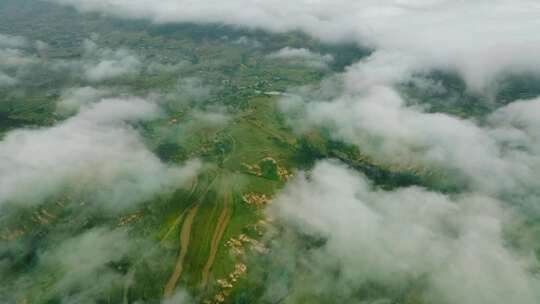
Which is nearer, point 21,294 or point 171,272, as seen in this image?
point 21,294

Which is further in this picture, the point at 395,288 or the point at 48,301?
the point at 395,288

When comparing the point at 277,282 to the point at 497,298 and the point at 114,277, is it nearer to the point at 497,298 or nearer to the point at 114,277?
the point at 114,277

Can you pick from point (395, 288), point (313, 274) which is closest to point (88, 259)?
point (313, 274)

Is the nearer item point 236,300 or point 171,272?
point 236,300

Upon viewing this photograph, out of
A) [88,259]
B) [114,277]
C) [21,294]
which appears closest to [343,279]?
[114,277]

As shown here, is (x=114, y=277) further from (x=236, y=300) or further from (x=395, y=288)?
(x=395, y=288)

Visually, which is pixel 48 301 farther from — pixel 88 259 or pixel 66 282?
pixel 88 259

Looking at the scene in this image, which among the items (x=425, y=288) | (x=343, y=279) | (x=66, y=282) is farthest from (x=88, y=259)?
(x=425, y=288)
